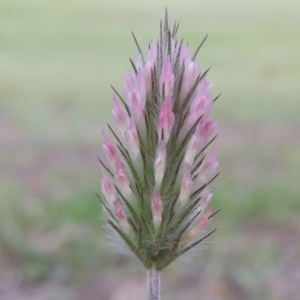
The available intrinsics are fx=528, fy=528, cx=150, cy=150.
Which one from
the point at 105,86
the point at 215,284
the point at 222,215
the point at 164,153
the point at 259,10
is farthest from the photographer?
the point at 259,10

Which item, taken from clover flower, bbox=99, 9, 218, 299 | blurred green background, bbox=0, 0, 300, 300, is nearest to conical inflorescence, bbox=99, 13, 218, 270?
clover flower, bbox=99, 9, 218, 299

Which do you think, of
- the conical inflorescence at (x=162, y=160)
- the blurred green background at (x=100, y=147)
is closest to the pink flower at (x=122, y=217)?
the conical inflorescence at (x=162, y=160)

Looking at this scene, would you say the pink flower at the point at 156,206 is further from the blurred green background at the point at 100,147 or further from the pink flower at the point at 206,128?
the blurred green background at the point at 100,147

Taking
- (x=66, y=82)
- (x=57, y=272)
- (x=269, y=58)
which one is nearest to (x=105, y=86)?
(x=66, y=82)

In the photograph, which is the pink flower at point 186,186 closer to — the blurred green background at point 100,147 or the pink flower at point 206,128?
the pink flower at point 206,128

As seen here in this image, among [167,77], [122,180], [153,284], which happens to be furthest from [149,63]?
[153,284]

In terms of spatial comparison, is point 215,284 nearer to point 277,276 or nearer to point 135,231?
point 277,276

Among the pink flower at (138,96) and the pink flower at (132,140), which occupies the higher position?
the pink flower at (138,96)

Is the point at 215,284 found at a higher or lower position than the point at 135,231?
lower

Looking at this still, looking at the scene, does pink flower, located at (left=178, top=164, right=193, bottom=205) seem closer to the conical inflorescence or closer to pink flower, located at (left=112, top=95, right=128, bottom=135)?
the conical inflorescence

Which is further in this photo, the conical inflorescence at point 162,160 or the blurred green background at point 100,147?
the blurred green background at point 100,147
